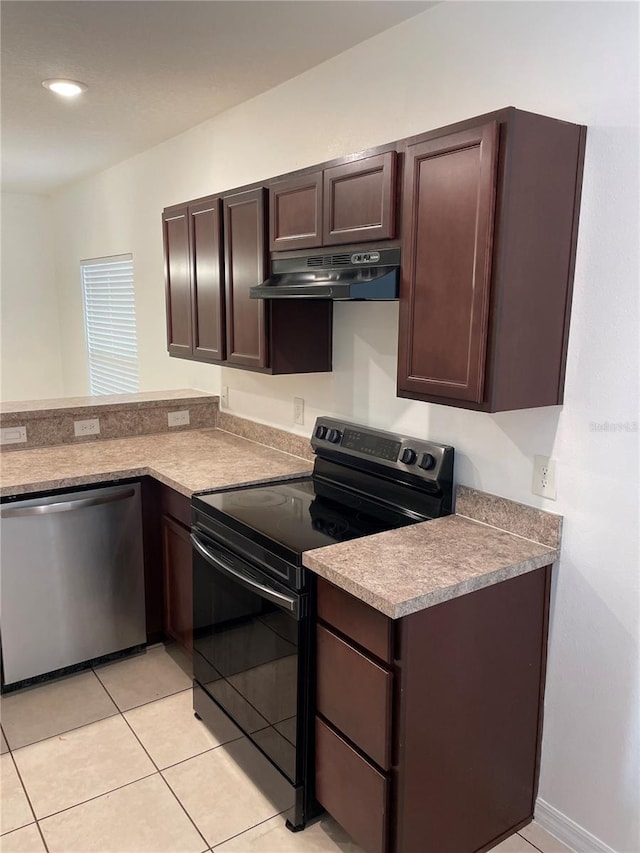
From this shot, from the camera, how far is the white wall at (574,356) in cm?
164

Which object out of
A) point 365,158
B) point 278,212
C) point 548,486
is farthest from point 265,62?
point 548,486

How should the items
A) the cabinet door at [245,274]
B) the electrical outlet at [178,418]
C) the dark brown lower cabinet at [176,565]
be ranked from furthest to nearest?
the electrical outlet at [178,418]
the dark brown lower cabinet at [176,565]
the cabinet door at [245,274]

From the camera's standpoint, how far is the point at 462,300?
1684 mm

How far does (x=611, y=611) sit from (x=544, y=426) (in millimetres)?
554

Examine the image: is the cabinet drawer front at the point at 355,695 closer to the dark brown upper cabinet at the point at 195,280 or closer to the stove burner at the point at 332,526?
the stove burner at the point at 332,526

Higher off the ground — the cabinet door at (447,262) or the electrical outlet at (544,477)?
the cabinet door at (447,262)

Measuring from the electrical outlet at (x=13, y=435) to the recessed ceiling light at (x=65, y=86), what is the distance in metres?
1.56

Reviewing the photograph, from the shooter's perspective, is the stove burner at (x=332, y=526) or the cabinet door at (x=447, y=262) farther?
the stove burner at (x=332, y=526)

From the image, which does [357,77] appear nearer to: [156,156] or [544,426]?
[544,426]

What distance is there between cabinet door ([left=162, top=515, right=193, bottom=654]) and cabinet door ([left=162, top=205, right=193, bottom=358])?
88 cm

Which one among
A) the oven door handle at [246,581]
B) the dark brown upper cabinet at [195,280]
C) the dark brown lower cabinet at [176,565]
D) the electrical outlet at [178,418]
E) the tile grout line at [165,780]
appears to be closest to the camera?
the oven door handle at [246,581]

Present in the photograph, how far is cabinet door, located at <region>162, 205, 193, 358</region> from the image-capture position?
9.79 ft

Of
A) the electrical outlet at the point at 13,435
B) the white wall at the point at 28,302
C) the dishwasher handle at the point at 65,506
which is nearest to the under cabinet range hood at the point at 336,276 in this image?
the dishwasher handle at the point at 65,506

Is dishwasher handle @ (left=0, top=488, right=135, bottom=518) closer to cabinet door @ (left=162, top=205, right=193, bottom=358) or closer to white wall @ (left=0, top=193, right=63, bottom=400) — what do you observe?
cabinet door @ (left=162, top=205, right=193, bottom=358)
